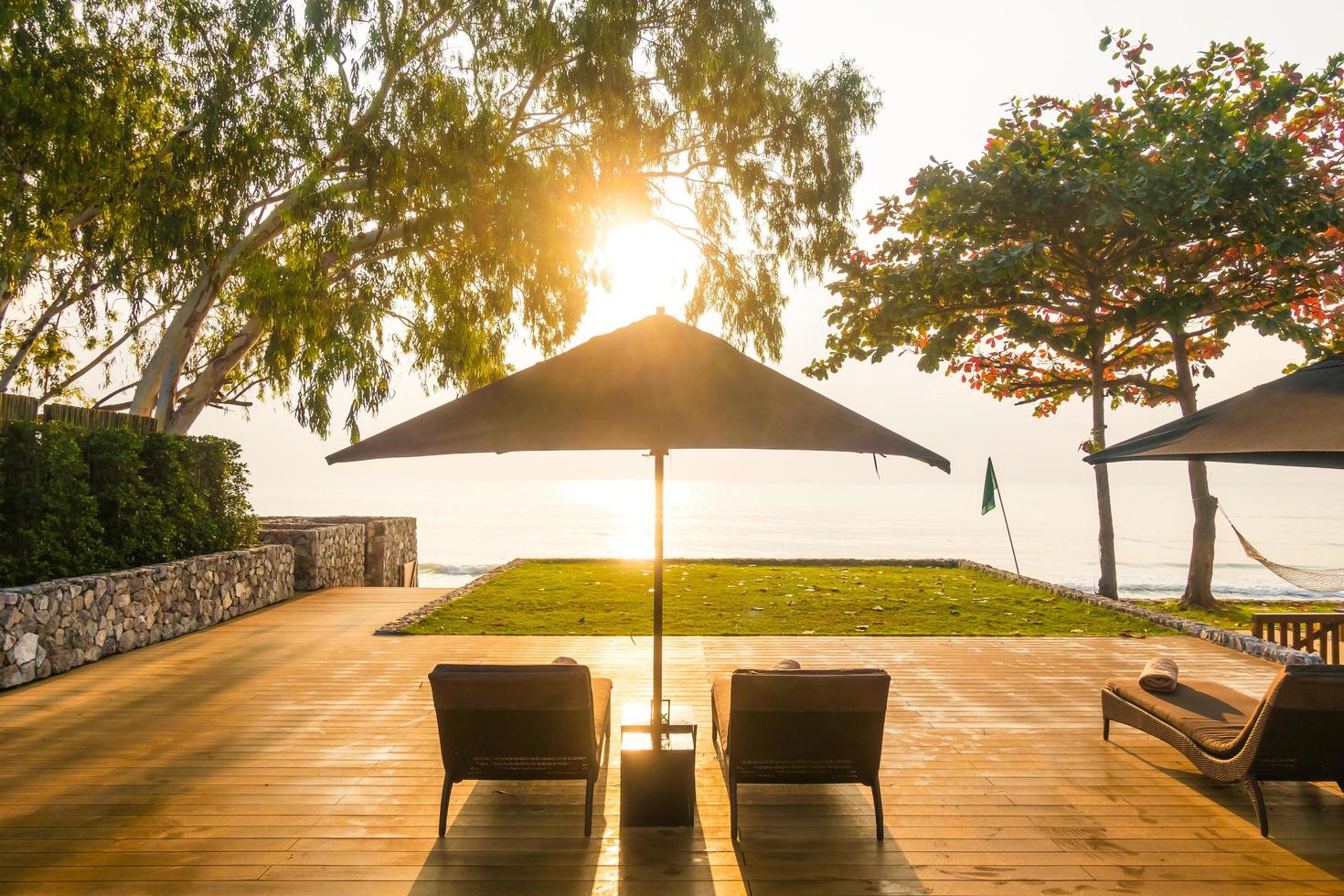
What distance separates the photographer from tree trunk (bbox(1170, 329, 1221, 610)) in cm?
1227

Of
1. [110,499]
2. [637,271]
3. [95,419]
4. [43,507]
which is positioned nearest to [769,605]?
[110,499]

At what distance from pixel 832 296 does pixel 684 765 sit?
35.4 ft

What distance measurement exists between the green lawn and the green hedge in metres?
2.97

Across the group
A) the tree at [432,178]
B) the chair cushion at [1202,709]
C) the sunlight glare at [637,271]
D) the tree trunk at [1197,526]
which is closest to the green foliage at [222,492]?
the tree at [432,178]

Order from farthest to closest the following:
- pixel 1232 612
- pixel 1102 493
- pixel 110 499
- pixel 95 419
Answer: pixel 1232 612, pixel 1102 493, pixel 95 419, pixel 110 499

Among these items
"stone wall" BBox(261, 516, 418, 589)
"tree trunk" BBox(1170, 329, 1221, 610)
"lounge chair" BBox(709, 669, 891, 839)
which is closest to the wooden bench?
"tree trunk" BBox(1170, 329, 1221, 610)

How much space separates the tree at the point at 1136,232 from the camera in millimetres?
10672

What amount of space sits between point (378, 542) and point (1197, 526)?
13351mm

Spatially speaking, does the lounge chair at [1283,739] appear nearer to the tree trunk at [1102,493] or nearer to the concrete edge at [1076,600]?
the concrete edge at [1076,600]

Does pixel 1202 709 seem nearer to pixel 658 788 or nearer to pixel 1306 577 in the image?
pixel 658 788

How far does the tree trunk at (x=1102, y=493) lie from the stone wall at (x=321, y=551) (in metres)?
11.2

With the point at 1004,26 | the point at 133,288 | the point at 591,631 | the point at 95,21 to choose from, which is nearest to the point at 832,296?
the point at 1004,26

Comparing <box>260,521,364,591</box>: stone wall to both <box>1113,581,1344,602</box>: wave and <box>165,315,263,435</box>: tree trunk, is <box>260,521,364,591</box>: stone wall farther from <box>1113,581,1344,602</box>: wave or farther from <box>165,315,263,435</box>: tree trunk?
<box>1113,581,1344,602</box>: wave

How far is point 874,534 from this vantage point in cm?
3894
